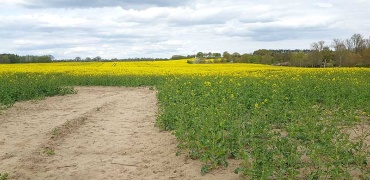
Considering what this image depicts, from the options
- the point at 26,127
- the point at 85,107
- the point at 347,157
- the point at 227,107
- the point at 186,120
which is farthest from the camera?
the point at 85,107

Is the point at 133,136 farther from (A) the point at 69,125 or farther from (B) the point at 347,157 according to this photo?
(B) the point at 347,157

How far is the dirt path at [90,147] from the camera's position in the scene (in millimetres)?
6027

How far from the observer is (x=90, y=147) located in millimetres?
7754

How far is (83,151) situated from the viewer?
24.4ft

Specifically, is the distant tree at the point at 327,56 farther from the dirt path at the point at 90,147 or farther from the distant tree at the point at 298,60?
the dirt path at the point at 90,147

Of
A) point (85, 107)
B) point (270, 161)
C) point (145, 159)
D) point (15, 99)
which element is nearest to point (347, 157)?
point (270, 161)

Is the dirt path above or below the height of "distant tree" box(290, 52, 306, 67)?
below

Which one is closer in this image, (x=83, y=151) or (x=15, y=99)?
(x=83, y=151)

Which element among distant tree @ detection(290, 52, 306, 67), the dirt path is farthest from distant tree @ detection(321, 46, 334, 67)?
the dirt path

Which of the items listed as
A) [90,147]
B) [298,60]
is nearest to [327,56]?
[298,60]

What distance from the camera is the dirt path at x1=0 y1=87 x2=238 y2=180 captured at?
19.8ft

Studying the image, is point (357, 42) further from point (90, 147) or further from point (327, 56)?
point (90, 147)

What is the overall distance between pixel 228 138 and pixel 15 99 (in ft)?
39.2

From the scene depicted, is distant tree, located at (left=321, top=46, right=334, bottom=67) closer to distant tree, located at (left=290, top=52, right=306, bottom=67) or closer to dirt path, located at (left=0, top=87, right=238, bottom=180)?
distant tree, located at (left=290, top=52, right=306, bottom=67)
